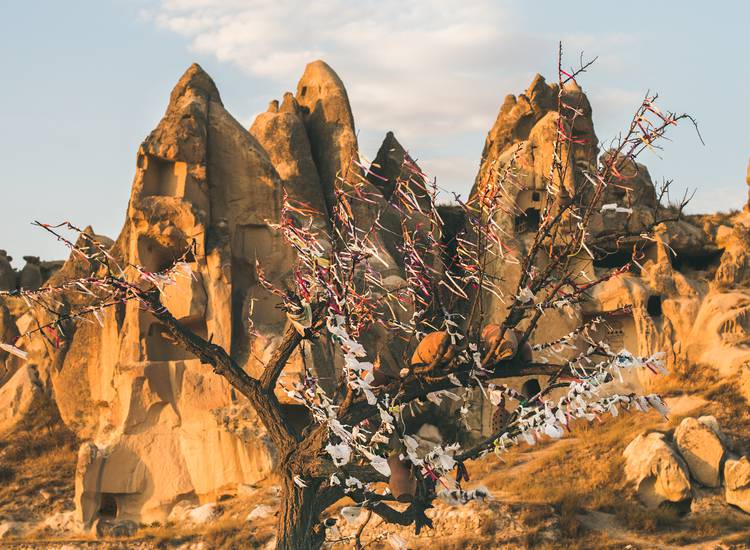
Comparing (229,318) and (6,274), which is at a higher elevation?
(6,274)

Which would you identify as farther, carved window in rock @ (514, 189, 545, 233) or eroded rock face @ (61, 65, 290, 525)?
carved window in rock @ (514, 189, 545, 233)

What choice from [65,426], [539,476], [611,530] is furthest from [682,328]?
[65,426]

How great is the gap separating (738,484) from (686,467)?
3.36ft

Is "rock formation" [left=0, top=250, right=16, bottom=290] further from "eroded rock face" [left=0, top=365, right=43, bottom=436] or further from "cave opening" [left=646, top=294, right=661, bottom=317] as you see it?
"cave opening" [left=646, top=294, right=661, bottom=317]

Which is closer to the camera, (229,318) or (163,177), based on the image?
(229,318)

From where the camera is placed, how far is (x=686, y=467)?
1864cm

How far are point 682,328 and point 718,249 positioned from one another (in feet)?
11.7

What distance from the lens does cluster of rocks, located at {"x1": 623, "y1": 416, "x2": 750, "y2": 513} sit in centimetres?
1816

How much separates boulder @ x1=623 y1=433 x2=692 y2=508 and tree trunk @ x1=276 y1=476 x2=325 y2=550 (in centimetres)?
1092

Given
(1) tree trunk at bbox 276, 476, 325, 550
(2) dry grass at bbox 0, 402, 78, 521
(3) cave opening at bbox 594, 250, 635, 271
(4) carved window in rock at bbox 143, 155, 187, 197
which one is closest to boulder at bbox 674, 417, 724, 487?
(3) cave opening at bbox 594, 250, 635, 271

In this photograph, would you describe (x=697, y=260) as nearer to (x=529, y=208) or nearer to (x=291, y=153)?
(x=529, y=208)

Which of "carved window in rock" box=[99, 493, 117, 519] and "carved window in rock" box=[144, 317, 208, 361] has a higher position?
"carved window in rock" box=[144, 317, 208, 361]

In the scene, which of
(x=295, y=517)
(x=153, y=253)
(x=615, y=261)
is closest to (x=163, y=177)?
(x=153, y=253)

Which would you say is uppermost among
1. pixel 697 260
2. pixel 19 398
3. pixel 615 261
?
pixel 615 261
